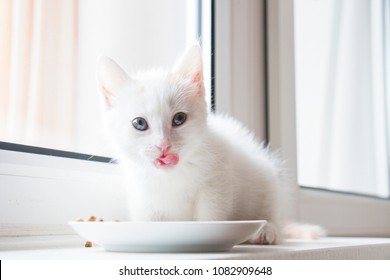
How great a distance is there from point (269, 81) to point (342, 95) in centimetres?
57

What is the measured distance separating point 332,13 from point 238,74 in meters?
Answer: 0.68

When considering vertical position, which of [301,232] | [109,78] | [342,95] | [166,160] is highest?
[342,95]

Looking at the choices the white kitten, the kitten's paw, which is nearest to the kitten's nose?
the white kitten

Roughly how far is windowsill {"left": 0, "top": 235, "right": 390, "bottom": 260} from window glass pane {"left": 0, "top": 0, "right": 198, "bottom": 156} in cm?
18

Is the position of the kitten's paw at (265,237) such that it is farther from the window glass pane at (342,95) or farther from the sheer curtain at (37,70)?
the window glass pane at (342,95)

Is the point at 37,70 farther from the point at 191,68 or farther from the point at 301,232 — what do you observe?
the point at 301,232

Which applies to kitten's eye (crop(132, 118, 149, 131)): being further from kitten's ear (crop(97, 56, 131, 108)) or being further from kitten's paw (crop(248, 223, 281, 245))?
kitten's paw (crop(248, 223, 281, 245))

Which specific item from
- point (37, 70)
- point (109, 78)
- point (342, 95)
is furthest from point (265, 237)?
point (342, 95)

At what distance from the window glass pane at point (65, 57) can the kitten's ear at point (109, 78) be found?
18 cm

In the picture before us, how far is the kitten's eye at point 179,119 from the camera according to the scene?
81cm

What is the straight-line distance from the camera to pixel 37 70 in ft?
3.21

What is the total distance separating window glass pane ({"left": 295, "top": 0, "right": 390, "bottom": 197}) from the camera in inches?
65.1

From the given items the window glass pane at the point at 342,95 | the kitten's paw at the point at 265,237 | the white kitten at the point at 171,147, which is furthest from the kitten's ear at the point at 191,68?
the window glass pane at the point at 342,95

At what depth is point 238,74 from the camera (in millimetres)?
1341
